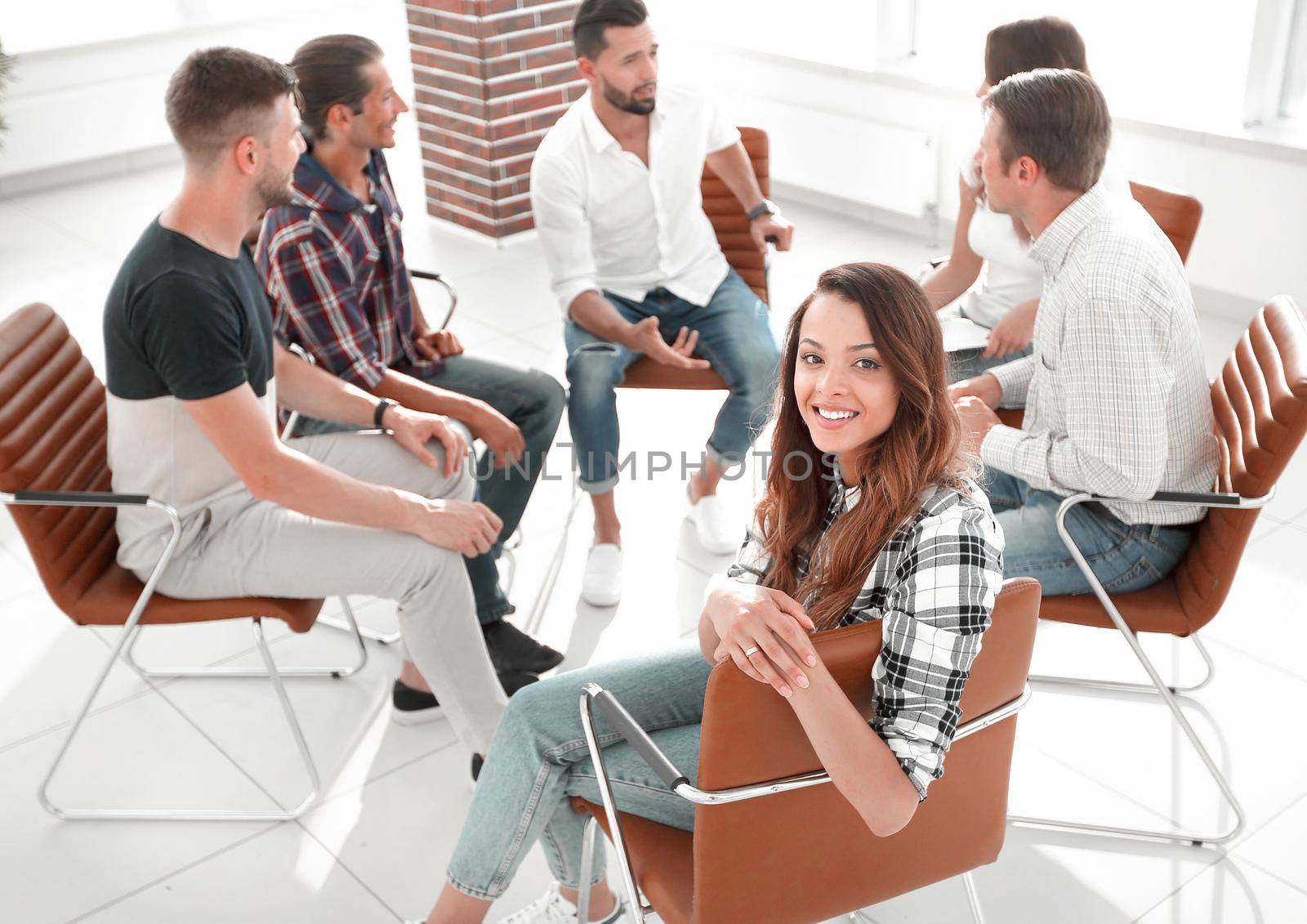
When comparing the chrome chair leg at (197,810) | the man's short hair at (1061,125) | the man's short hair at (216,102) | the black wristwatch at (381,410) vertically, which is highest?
the man's short hair at (216,102)

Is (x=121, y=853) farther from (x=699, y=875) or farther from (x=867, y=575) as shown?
(x=867, y=575)

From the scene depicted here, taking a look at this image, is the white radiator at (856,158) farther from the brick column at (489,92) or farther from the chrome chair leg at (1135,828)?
the chrome chair leg at (1135,828)

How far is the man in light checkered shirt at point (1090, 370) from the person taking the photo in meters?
2.21

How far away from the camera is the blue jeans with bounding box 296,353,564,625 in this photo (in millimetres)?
3115

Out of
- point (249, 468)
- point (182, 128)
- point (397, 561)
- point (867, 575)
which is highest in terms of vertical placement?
point (182, 128)

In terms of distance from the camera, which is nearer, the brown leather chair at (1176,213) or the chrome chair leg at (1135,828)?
the chrome chair leg at (1135,828)

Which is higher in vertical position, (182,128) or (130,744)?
(182,128)

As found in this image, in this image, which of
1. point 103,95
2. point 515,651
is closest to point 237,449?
point 515,651

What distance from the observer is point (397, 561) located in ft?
7.89

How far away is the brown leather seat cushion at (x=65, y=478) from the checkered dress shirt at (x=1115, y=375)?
1.44 m

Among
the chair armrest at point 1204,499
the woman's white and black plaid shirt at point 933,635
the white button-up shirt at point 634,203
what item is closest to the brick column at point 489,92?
the white button-up shirt at point 634,203

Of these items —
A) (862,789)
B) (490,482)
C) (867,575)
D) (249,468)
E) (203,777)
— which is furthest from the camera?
(490,482)

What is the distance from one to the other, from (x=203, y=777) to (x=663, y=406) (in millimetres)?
2009

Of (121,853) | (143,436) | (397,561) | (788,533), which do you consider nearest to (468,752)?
(397,561)
